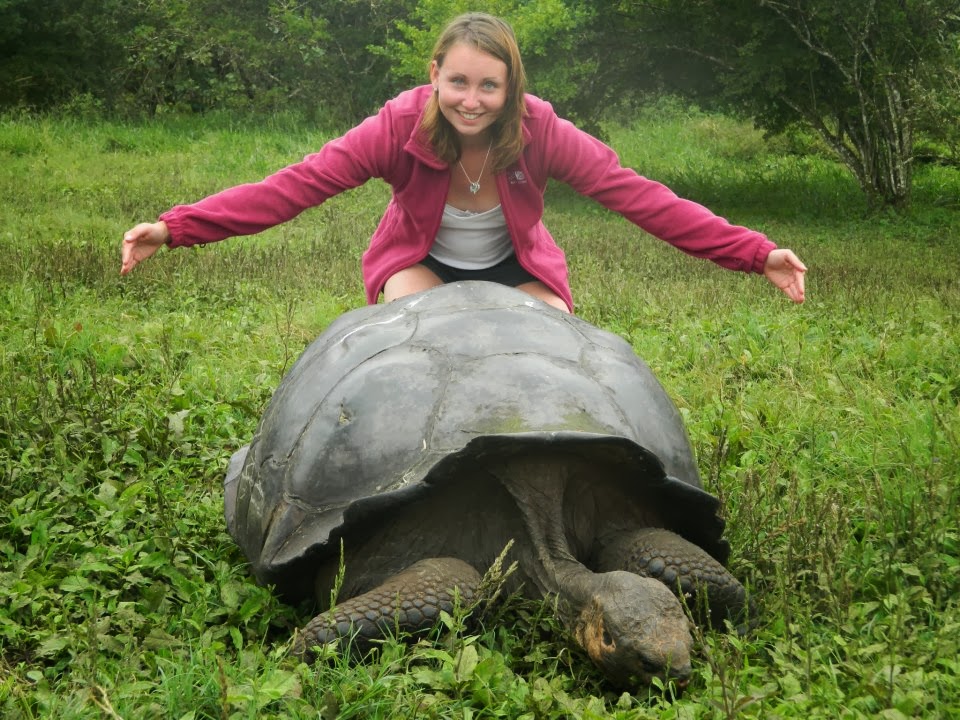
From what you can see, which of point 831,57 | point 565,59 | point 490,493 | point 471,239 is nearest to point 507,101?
point 471,239

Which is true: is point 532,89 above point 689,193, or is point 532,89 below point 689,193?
above

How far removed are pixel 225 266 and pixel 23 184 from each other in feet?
12.3

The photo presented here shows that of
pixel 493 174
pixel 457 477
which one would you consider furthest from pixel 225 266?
pixel 457 477

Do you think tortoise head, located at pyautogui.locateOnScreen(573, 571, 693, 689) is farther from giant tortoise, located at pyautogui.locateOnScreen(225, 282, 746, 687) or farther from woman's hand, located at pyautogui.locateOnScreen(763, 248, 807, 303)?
woman's hand, located at pyautogui.locateOnScreen(763, 248, 807, 303)

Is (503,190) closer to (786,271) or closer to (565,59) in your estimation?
Result: (786,271)

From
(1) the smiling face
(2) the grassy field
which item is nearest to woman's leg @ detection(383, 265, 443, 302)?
(1) the smiling face

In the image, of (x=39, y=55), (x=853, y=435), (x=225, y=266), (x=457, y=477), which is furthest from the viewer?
(x=39, y=55)

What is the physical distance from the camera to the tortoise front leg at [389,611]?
222cm

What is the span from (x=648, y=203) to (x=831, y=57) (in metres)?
7.40

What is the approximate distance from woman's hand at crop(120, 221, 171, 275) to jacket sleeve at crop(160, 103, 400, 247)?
5 centimetres

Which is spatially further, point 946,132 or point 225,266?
point 946,132

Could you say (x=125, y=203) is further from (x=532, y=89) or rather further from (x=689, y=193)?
(x=689, y=193)

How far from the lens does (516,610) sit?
8.11ft

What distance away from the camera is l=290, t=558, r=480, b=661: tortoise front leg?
2.22 metres
